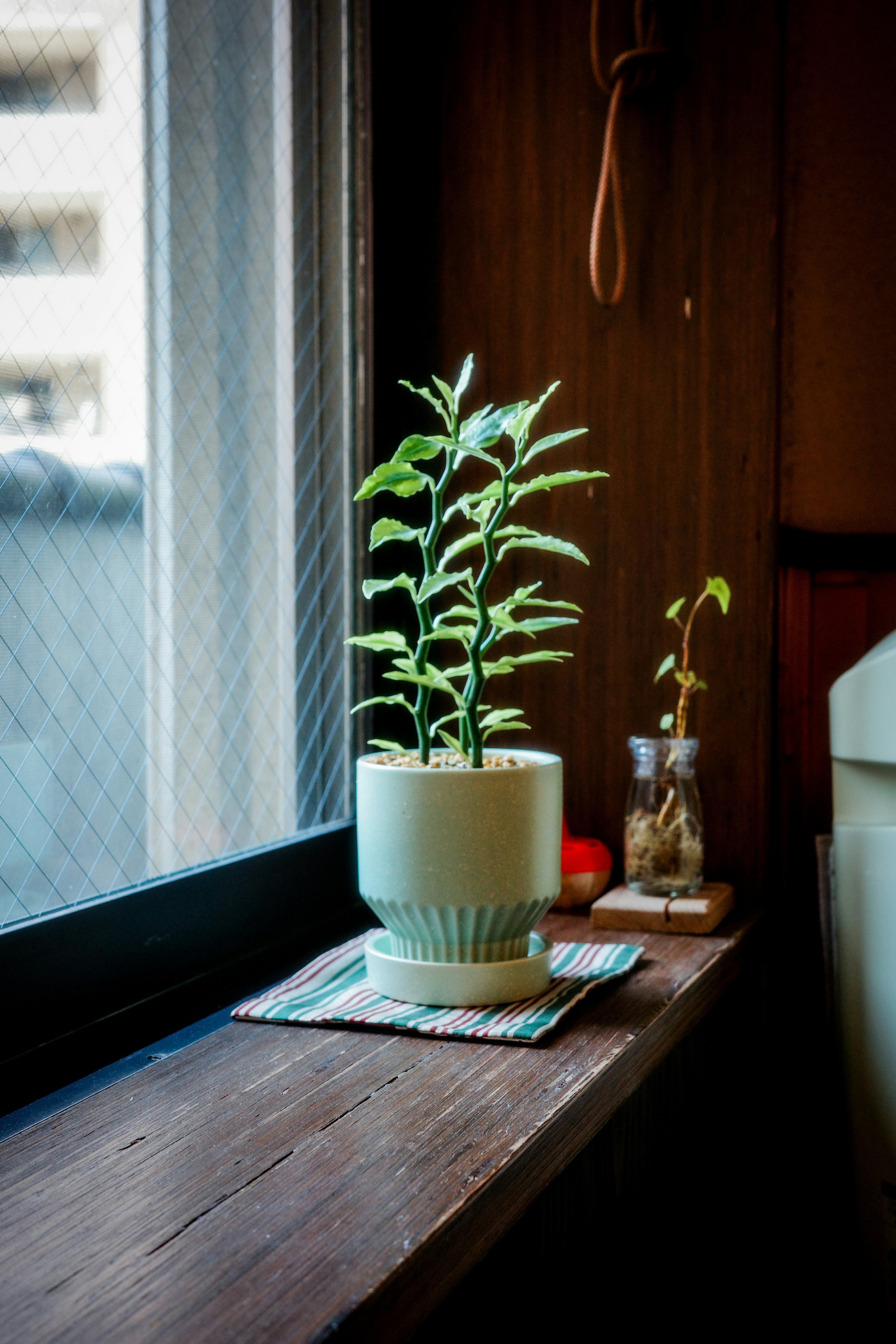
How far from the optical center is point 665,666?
126 cm

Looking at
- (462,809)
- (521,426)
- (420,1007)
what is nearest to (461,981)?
(420,1007)

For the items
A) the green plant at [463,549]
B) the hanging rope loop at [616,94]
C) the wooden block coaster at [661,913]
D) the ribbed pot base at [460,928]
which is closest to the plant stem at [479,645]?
the green plant at [463,549]

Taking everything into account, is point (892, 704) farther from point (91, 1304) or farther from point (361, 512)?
point (91, 1304)

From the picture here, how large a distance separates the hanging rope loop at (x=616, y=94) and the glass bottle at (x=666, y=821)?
54cm

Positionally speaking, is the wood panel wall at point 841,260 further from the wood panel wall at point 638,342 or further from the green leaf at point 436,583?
the green leaf at point 436,583

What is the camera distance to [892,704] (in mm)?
1057

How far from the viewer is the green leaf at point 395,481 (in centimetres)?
92

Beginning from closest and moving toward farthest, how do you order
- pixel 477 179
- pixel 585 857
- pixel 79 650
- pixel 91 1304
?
pixel 91 1304
pixel 79 650
pixel 585 857
pixel 477 179

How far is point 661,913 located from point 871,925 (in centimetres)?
21

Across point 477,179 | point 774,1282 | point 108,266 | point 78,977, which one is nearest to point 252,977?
point 78,977

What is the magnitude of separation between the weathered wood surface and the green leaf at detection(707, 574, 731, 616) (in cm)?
49

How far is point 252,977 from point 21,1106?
0.31 metres

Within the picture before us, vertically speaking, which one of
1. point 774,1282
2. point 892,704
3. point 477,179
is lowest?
point 774,1282

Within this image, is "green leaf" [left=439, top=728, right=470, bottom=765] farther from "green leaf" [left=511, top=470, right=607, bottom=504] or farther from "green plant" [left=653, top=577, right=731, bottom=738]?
"green plant" [left=653, top=577, right=731, bottom=738]
